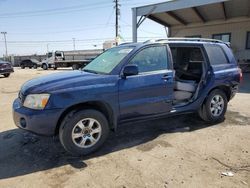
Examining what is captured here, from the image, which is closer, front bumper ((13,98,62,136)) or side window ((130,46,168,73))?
front bumper ((13,98,62,136))

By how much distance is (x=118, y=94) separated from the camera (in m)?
3.98

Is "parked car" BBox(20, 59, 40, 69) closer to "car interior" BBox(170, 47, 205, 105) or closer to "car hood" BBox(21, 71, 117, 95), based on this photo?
"car interior" BBox(170, 47, 205, 105)

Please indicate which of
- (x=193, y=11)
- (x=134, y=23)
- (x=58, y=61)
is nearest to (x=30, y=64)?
(x=58, y=61)

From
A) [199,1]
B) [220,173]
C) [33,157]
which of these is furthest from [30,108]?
[199,1]

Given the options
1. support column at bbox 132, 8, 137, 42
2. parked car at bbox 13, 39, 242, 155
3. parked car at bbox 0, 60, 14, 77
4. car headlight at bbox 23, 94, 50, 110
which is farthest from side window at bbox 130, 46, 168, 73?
parked car at bbox 0, 60, 14, 77

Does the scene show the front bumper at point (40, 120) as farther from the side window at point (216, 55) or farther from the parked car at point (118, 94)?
the side window at point (216, 55)

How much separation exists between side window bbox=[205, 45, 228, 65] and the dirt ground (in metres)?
1.49

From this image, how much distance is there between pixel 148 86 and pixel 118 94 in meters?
0.64

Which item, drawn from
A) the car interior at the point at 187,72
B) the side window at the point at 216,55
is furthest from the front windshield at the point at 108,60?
the side window at the point at 216,55

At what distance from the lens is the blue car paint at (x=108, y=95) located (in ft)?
11.6

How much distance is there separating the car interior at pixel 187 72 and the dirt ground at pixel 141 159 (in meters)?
0.74

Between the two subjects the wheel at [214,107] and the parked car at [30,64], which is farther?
the parked car at [30,64]

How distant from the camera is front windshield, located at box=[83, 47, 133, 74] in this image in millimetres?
4288

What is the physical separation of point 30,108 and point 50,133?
492 millimetres
